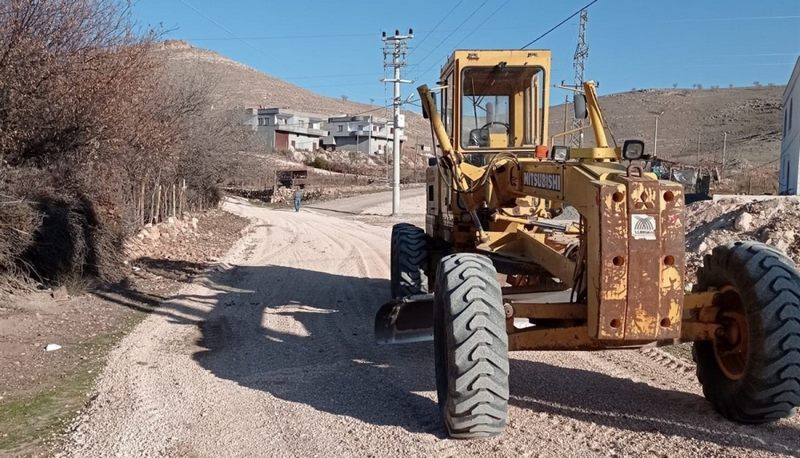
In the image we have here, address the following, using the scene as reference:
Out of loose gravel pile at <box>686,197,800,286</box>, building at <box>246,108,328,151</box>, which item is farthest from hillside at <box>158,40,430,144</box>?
loose gravel pile at <box>686,197,800,286</box>

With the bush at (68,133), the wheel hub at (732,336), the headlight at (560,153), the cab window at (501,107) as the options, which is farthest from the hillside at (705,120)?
the wheel hub at (732,336)

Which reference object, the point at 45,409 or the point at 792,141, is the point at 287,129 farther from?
the point at 45,409

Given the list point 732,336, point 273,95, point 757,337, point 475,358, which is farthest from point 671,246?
point 273,95

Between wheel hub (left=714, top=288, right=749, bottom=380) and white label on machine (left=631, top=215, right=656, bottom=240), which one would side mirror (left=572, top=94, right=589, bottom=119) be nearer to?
wheel hub (left=714, top=288, right=749, bottom=380)

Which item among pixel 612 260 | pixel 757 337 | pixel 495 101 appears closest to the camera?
pixel 612 260

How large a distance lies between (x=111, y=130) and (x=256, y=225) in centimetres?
1562

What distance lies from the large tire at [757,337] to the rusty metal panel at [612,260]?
1.12 m

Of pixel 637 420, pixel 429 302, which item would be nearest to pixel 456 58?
pixel 429 302

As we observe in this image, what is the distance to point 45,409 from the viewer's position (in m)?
6.07

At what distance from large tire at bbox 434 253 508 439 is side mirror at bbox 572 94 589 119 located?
2978 mm

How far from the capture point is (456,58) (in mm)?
8094

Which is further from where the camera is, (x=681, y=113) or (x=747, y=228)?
(x=681, y=113)

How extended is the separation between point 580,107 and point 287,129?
79.7 m

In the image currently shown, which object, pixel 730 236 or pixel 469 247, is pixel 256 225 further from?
pixel 469 247
